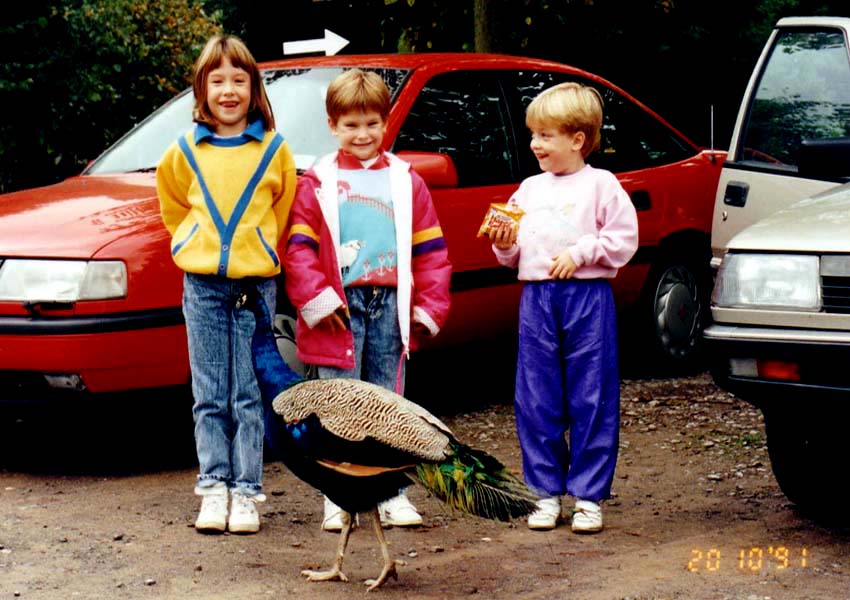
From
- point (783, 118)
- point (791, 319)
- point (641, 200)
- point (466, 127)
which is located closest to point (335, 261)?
point (791, 319)

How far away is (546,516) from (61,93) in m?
9.01

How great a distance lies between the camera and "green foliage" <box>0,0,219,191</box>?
1288 centimetres

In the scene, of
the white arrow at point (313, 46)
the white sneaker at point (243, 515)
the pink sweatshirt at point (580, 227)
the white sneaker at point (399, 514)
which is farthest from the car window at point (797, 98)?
the white arrow at point (313, 46)

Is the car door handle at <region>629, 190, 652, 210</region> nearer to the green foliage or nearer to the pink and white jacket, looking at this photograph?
the pink and white jacket

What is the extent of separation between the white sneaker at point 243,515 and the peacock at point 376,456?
2.32ft

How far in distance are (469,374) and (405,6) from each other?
4.99m

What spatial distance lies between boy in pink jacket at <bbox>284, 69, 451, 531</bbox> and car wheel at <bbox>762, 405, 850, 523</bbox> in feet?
4.35

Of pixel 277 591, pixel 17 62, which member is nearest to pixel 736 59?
pixel 17 62

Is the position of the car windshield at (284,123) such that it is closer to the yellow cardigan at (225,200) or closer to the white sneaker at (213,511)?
the yellow cardigan at (225,200)

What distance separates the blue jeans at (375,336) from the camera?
529 centimetres

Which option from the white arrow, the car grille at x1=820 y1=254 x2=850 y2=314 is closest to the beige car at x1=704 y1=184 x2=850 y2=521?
the car grille at x1=820 y1=254 x2=850 y2=314

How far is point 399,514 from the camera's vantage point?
5398 mm

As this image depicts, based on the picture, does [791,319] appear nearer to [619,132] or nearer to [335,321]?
[335,321]

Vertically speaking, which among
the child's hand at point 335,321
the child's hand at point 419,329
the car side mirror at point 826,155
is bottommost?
the child's hand at point 419,329
